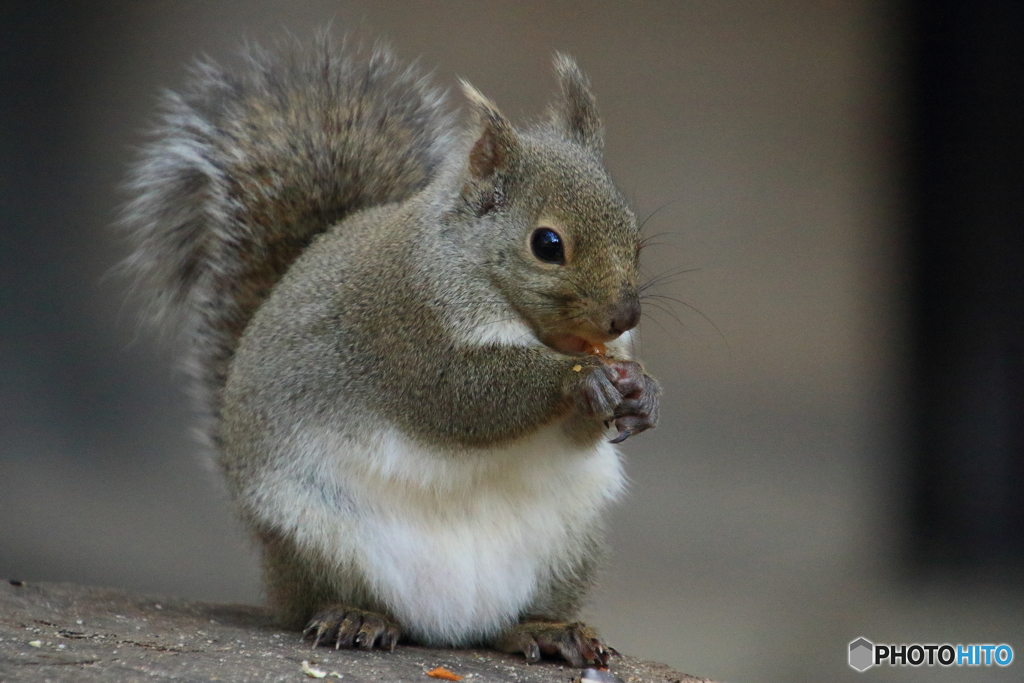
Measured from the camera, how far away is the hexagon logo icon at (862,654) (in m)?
3.07

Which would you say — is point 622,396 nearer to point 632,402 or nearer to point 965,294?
point 632,402

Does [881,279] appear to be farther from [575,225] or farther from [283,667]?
[283,667]

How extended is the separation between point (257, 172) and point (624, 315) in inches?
38.7

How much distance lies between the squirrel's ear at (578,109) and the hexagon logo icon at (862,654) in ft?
6.00

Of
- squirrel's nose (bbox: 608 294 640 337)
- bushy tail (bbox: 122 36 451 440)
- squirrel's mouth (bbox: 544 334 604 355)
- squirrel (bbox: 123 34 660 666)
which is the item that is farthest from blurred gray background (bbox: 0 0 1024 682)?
squirrel's nose (bbox: 608 294 640 337)

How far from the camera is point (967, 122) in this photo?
3453mm

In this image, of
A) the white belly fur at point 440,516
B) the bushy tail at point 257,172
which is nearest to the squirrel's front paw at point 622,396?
the white belly fur at point 440,516

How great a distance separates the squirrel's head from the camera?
1.72 m

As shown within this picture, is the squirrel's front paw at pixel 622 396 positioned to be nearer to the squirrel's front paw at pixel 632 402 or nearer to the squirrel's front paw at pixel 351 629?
the squirrel's front paw at pixel 632 402

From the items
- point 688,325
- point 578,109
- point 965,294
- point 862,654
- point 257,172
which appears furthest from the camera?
point 965,294

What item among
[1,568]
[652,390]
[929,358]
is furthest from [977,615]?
[1,568]

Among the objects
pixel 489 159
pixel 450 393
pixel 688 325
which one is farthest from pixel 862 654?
pixel 489 159

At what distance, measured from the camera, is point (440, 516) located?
1.92 m

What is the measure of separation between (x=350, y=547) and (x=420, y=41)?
1823mm
